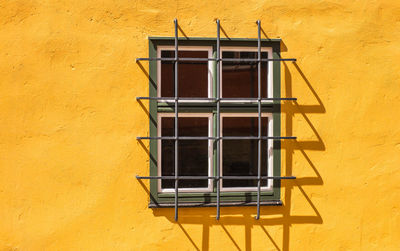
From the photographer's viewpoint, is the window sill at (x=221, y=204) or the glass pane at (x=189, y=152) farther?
the glass pane at (x=189, y=152)

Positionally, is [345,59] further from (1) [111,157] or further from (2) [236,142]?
(2) [236,142]

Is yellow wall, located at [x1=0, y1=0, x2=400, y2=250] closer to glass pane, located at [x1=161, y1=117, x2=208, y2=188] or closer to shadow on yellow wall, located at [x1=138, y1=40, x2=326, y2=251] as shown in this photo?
shadow on yellow wall, located at [x1=138, y1=40, x2=326, y2=251]

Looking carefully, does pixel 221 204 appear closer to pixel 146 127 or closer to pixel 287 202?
pixel 287 202

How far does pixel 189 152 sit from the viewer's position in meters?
4.99

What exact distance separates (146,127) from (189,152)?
9.13ft

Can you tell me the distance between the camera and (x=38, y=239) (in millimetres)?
2225

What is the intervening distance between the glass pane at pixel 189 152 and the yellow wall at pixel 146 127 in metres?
0.55

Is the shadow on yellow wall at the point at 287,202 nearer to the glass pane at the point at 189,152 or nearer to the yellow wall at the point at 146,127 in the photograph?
the yellow wall at the point at 146,127

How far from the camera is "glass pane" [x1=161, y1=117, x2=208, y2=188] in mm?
3004

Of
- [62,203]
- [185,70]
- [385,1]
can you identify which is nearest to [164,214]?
[62,203]

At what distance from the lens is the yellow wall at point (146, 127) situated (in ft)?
7.22

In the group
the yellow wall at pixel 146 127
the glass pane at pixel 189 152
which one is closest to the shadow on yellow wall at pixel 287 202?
the yellow wall at pixel 146 127

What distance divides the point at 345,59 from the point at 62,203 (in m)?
2.36

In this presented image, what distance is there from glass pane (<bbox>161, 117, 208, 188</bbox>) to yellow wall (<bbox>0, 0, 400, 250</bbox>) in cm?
55
